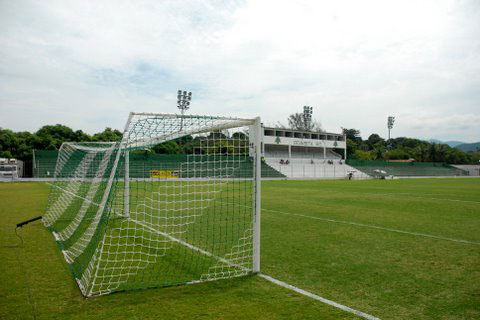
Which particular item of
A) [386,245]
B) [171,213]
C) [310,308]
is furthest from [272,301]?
[171,213]

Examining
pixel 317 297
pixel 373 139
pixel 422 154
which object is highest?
pixel 373 139

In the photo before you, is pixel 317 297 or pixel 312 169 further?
pixel 312 169

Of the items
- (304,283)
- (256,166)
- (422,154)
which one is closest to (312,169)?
(256,166)

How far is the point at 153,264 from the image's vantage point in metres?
5.22

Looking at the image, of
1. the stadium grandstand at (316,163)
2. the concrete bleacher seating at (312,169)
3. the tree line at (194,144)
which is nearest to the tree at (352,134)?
the tree line at (194,144)

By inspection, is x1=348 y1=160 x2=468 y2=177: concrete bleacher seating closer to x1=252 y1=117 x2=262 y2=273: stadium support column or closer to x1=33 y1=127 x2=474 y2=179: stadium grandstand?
x1=33 y1=127 x2=474 y2=179: stadium grandstand

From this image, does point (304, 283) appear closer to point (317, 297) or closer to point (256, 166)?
point (317, 297)

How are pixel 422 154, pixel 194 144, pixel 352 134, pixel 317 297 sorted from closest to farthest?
pixel 317 297 → pixel 194 144 → pixel 422 154 → pixel 352 134

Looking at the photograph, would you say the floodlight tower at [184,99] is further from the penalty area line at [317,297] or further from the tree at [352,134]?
the tree at [352,134]

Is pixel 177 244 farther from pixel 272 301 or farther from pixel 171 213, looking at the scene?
pixel 171 213

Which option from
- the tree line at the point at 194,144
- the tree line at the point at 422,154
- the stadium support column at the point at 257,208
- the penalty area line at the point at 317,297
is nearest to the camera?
the penalty area line at the point at 317,297

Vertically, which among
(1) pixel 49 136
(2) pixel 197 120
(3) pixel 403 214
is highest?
(1) pixel 49 136

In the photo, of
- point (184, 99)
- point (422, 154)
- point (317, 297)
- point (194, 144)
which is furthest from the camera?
point (422, 154)

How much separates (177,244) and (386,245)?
3854mm
